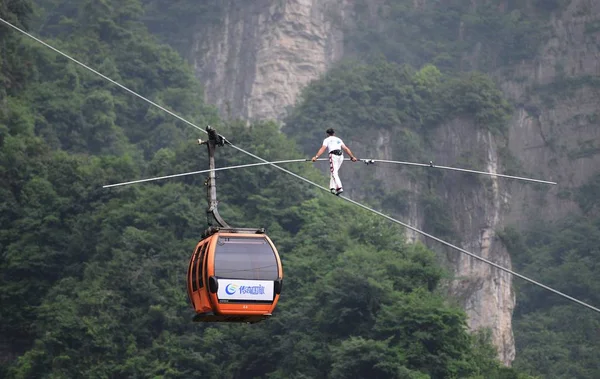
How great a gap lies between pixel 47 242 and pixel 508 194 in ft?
85.8

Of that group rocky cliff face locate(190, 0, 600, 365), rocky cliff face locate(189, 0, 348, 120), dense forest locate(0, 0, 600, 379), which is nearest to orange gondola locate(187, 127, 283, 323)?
dense forest locate(0, 0, 600, 379)

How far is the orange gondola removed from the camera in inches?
875

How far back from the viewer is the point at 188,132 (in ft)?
227

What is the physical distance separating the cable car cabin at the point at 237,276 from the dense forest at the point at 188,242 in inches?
878

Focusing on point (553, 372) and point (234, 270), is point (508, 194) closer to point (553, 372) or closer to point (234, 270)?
point (553, 372)

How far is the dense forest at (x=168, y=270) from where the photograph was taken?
46.5 m

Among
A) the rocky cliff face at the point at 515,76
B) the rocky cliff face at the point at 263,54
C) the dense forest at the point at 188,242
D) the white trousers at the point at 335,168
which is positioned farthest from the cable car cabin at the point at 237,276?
the rocky cliff face at the point at 263,54

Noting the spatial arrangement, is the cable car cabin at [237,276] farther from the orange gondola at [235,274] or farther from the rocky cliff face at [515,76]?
the rocky cliff face at [515,76]

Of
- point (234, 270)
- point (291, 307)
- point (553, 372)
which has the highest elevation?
point (234, 270)

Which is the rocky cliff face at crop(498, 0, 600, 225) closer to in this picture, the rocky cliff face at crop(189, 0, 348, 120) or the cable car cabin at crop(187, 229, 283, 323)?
the rocky cliff face at crop(189, 0, 348, 120)

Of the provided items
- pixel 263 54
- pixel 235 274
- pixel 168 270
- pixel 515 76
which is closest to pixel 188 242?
pixel 168 270

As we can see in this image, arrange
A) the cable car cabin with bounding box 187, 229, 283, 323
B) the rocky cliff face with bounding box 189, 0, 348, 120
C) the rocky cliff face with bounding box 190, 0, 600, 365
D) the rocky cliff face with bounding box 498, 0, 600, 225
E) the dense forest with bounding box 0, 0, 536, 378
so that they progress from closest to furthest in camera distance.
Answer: the cable car cabin with bounding box 187, 229, 283, 323
the dense forest with bounding box 0, 0, 536, 378
the rocky cliff face with bounding box 189, 0, 348, 120
the rocky cliff face with bounding box 190, 0, 600, 365
the rocky cliff face with bounding box 498, 0, 600, 225

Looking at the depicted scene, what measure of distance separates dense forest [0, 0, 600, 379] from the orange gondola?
22.3 meters

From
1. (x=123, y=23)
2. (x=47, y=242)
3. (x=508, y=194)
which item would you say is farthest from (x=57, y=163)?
(x=508, y=194)
